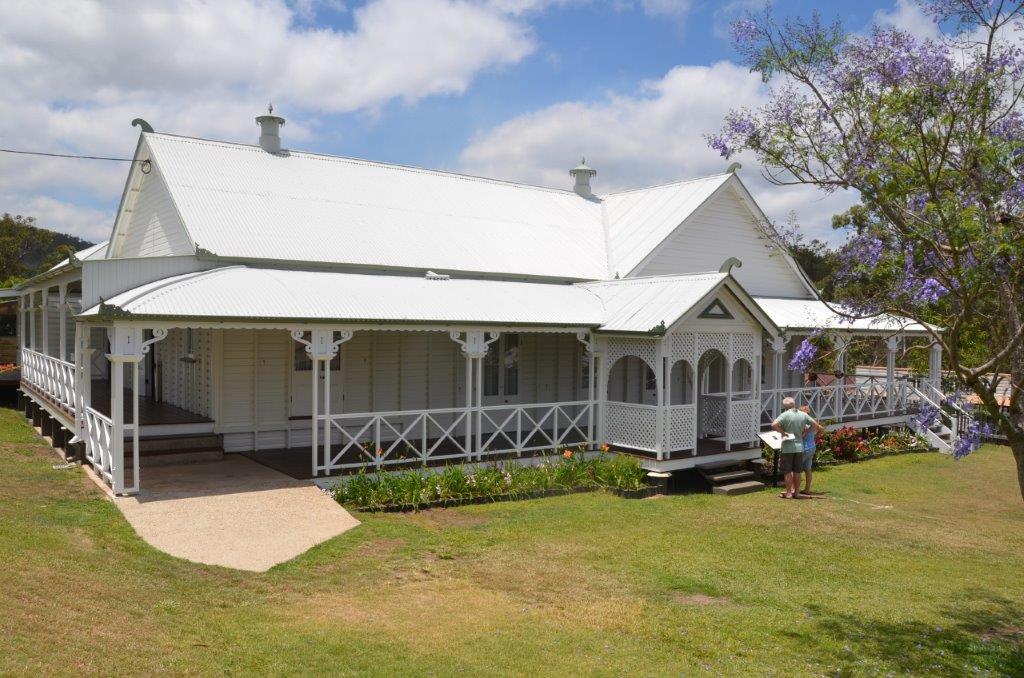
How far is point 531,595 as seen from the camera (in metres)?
9.56

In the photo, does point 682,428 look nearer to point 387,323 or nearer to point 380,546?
point 387,323

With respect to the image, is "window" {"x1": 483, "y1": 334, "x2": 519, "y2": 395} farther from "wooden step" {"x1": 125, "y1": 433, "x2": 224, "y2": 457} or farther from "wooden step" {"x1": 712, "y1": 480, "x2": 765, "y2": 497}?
"wooden step" {"x1": 125, "y1": 433, "x2": 224, "y2": 457}

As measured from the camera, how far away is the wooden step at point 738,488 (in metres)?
16.4

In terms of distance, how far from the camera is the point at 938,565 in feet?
37.1

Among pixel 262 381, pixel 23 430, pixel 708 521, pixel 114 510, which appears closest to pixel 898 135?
pixel 708 521

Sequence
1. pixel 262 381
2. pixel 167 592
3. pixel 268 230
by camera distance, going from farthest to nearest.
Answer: pixel 268 230 → pixel 262 381 → pixel 167 592

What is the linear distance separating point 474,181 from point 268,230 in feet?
27.5

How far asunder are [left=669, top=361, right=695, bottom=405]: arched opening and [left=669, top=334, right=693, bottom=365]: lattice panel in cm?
468

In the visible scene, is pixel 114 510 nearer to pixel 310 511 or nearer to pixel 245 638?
pixel 310 511

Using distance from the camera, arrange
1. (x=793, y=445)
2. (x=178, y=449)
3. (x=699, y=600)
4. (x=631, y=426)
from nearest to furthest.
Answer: (x=699, y=600) < (x=178, y=449) < (x=793, y=445) < (x=631, y=426)

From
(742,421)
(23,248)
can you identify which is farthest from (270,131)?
(23,248)

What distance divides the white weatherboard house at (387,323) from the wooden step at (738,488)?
2.51 ft

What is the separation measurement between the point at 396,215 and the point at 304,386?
5608 millimetres

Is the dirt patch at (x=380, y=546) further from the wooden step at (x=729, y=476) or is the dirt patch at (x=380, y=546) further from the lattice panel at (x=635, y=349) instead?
the wooden step at (x=729, y=476)
